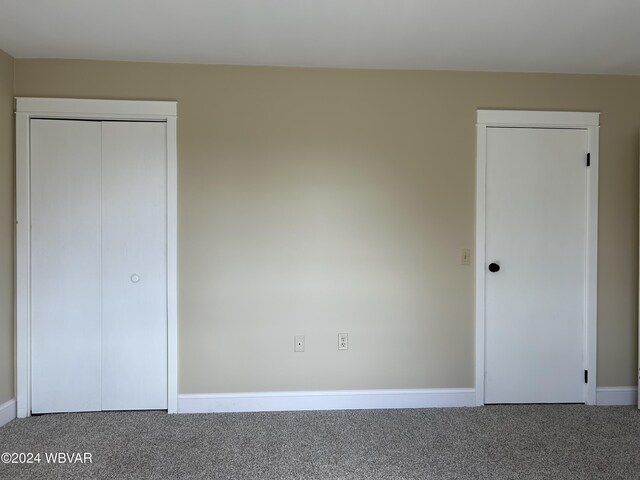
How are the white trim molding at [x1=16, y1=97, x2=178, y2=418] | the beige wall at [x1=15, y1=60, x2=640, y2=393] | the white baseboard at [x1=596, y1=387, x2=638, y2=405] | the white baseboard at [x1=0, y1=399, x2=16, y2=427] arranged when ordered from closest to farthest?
the white baseboard at [x1=0, y1=399, x2=16, y2=427], the white trim molding at [x1=16, y1=97, x2=178, y2=418], the beige wall at [x1=15, y1=60, x2=640, y2=393], the white baseboard at [x1=596, y1=387, x2=638, y2=405]

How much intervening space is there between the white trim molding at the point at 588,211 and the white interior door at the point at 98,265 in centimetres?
217

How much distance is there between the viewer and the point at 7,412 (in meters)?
2.44

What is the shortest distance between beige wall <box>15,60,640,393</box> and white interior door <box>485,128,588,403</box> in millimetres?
171

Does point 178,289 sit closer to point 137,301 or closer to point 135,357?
point 137,301

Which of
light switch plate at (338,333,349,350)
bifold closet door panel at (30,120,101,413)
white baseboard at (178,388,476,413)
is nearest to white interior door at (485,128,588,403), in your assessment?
white baseboard at (178,388,476,413)

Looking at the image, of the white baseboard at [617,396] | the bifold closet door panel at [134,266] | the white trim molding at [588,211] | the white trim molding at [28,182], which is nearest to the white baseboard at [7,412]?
the white trim molding at [28,182]

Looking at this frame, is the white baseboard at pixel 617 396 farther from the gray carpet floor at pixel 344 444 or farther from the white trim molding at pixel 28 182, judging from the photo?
the white trim molding at pixel 28 182

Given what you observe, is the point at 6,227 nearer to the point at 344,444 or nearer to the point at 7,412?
the point at 7,412

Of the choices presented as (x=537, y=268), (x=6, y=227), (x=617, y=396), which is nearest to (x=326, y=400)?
(x=537, y=268)

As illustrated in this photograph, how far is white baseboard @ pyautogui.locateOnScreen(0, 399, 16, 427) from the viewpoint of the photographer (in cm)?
240

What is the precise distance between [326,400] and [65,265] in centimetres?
198

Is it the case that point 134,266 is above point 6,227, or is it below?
below

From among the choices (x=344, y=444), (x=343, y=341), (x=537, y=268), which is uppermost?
(x=537, y=268)

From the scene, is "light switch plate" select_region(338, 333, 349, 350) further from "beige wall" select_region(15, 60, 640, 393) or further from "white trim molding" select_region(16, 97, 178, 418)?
"white trim molding" select_region(16, 97, 178, 418)
